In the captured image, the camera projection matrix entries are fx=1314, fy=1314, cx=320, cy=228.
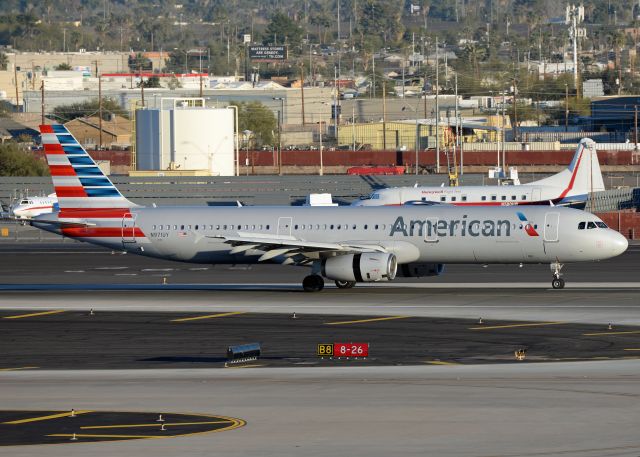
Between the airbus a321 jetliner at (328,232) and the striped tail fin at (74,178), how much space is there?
0.14 feet

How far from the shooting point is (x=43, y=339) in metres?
40.4

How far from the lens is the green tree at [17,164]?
130000 mm

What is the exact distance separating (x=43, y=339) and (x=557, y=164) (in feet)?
352

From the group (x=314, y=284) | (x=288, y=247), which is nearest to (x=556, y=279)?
(x=314, y=284)

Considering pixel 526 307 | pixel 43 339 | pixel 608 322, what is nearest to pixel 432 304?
pixel 526 307

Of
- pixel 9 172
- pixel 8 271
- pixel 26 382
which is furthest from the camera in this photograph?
pixel 9 172

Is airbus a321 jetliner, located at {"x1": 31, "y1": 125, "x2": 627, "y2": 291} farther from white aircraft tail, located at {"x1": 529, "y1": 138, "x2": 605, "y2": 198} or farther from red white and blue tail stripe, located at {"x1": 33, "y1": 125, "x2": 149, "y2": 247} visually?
white aircraft tail, located at {"x1": 529, "y1": 138, "x2": 605, "y2": 198}

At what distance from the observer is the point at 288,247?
54.0 metres

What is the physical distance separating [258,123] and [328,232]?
13628 cm

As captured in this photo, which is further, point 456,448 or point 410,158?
point 410,158

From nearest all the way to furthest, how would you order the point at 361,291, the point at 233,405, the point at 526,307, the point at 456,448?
the point at 456,448 → the point at 233,405 → the point at 526,307 → the point at 361,291

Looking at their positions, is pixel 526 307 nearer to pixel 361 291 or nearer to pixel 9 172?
pixel 361 291

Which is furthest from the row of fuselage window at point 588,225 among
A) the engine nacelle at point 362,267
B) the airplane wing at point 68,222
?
the airplane wing at point 68,222

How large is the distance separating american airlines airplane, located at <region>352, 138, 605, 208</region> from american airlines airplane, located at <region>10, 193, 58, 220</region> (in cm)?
2978
